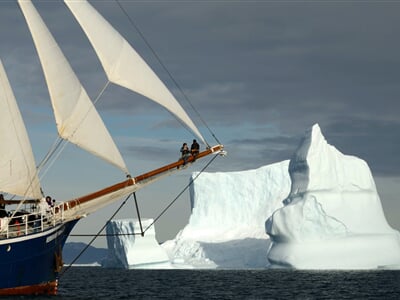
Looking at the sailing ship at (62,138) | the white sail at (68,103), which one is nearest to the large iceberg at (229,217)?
the sailing ship at (62,138)

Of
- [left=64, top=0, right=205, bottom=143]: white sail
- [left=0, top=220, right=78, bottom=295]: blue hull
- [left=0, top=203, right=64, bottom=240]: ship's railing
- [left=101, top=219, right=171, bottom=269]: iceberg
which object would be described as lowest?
[left=0, top=220, right=78, bottom=295]: blue hull

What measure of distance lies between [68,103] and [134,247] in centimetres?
4826

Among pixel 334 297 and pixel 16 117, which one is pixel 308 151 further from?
pixel 16 117

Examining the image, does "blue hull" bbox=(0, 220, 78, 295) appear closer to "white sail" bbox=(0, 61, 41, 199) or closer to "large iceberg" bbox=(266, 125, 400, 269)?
"white sail" bbox=(0, 61, 41, 199)

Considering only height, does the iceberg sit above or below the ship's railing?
above

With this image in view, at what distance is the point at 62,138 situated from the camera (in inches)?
1129

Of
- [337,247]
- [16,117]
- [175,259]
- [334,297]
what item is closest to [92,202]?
[16,117]

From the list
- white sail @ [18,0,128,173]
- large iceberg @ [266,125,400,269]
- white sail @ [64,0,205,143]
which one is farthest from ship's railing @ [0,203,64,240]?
large iceberg @ [266,125,400,269]

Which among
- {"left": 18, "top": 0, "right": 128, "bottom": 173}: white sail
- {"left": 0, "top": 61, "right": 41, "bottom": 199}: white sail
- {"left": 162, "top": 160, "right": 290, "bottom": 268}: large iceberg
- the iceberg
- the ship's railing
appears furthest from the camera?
{"left": 162, "top": 160, "right": 290, "bottom": 268}: large iceberg

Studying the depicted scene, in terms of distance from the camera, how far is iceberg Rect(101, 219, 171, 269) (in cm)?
7512

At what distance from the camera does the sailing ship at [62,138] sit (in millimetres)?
27734

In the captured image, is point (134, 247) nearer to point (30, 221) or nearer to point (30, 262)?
point (30, 262)

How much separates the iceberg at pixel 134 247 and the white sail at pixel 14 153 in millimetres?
45144

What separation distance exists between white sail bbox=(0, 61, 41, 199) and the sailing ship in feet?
0.12
